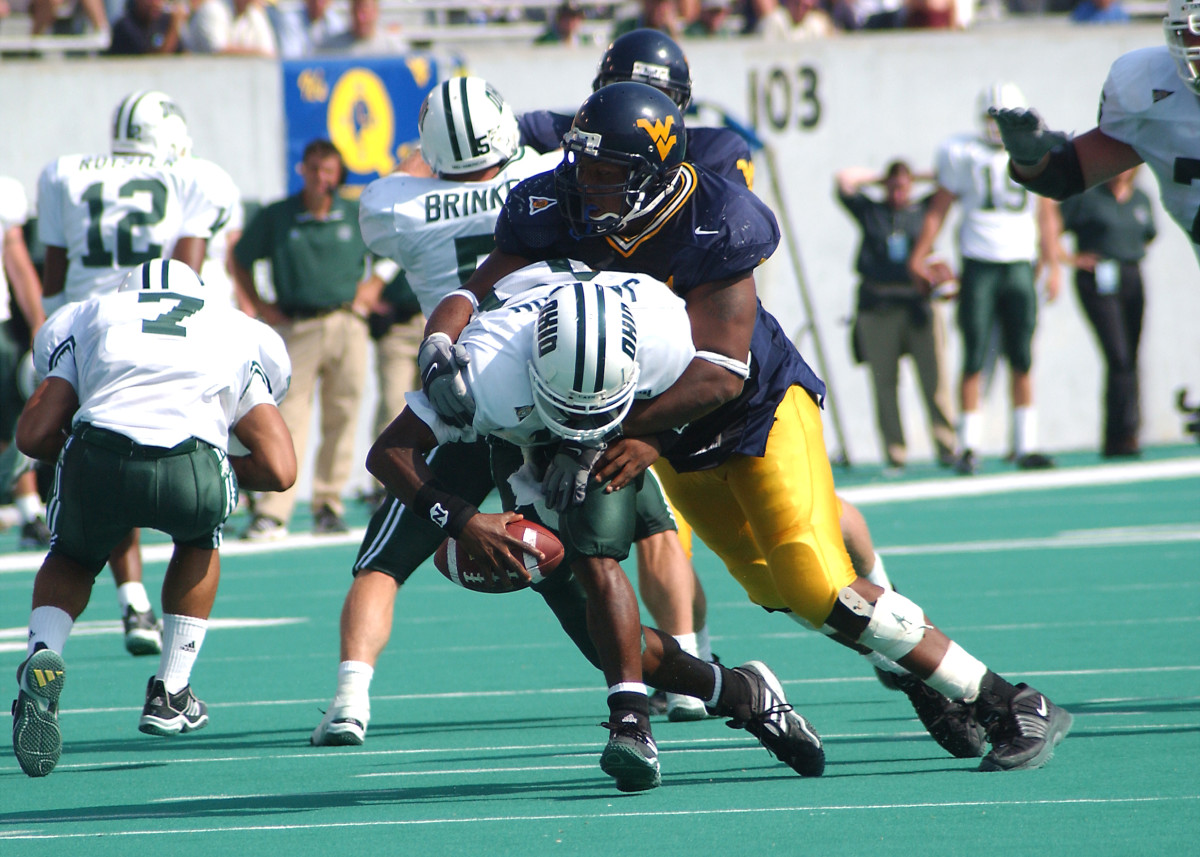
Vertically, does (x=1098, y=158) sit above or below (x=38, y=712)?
above

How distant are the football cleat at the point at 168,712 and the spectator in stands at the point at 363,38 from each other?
912 centimetres

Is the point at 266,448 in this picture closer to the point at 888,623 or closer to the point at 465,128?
the point at 465,128

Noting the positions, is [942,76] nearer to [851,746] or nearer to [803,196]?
[803,196]

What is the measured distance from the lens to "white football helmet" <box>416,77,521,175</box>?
5.63 m

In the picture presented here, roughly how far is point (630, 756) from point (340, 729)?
3.88ft

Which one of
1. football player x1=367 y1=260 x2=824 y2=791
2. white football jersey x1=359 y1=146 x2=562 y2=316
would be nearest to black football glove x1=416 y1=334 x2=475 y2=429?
football player x1=367 y1=260 x2=824 y2=791

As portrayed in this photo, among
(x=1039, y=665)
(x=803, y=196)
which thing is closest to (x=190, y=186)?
(x=1039, y=665)

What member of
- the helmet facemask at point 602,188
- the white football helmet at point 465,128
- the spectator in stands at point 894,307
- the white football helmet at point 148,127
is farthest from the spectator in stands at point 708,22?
the helmet facemask at point 602,188

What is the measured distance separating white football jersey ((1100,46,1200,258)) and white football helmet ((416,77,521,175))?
1.78m

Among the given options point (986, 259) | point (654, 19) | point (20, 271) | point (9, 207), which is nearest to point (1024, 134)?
point (20, 271)

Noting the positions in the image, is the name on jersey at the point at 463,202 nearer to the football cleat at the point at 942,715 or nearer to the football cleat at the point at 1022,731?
the football cleat at the point at 942,715

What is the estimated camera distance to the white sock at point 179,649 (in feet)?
16.6

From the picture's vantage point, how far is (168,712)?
497cm

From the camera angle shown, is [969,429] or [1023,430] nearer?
[969,429]
